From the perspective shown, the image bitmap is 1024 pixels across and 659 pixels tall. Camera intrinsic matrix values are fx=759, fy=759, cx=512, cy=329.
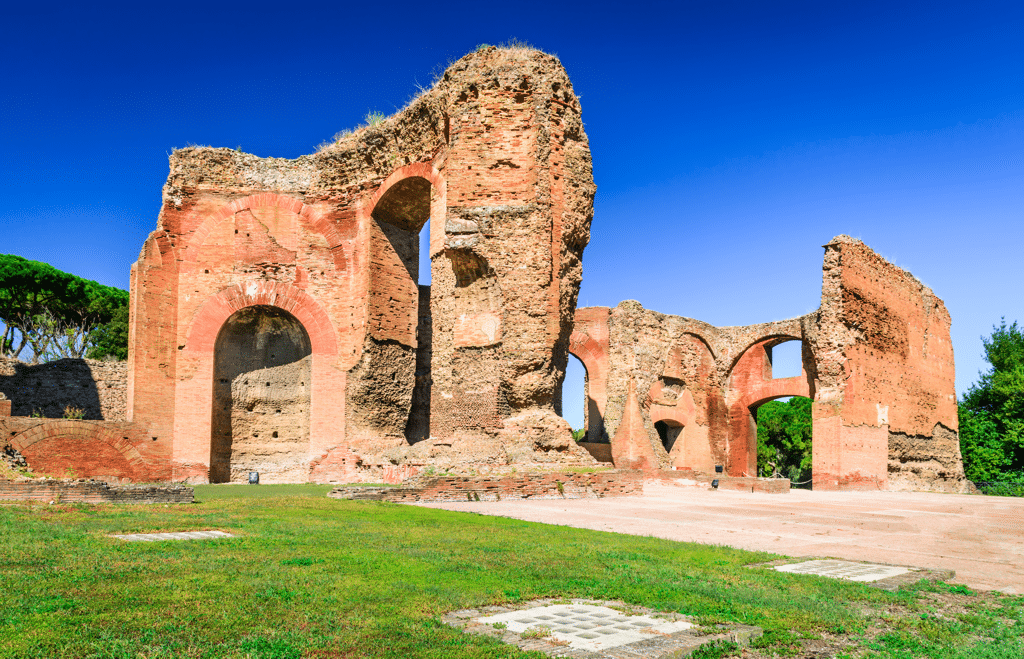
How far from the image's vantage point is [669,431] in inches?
998

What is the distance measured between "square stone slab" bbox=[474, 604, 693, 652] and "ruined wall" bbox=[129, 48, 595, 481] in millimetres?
9032

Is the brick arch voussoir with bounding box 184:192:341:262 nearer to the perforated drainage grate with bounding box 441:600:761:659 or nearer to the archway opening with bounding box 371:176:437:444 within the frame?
the archway opening with bounding box 371:176:437:444

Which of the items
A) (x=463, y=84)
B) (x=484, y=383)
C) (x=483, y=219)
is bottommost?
(x=484, y=383)

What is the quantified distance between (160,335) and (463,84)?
8.58 m

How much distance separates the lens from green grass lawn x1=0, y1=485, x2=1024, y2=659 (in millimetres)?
2877

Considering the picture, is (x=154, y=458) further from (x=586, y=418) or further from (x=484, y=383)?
(x=586, y=418)

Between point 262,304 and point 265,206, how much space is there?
2330mm

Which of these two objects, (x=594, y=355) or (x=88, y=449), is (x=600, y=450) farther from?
(x=88, y=449)

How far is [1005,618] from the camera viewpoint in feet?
11.9

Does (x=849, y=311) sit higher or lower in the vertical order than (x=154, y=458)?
higher

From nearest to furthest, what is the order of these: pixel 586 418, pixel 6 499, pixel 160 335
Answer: pixel 6 499, pixel 160 335, pixel 586 418

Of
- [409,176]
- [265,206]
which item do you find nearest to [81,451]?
[265,206]

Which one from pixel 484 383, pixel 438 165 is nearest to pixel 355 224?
pixel 438 165

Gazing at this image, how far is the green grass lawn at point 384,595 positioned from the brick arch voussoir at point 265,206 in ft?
39.3
